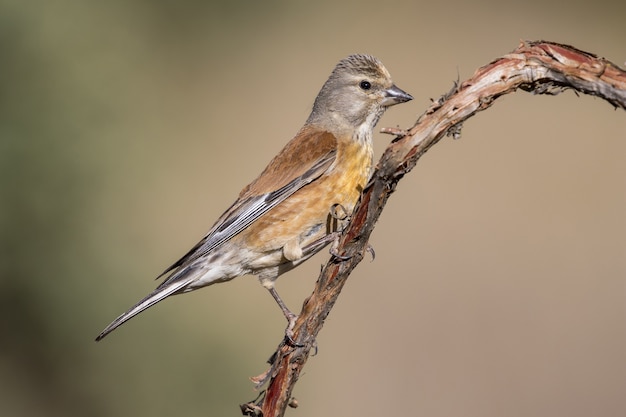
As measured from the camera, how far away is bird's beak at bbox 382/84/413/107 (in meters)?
4.55

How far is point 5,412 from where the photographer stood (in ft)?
20.4

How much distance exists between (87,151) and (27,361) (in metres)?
1.68

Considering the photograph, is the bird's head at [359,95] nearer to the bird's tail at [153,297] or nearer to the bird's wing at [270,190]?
the bird's wing at [270,190]

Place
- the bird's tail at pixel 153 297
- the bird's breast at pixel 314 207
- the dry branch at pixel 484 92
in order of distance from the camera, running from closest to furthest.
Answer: the dry branch at pixel 484 92, the bird's tail at pixel 153 297, the bird's breast at pixel 314 207

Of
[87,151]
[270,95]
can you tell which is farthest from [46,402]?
[270,95]

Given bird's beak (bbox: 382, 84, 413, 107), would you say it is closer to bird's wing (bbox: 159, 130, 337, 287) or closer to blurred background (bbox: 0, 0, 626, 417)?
bird's wing (bbox: 159, 130, 337, 287)

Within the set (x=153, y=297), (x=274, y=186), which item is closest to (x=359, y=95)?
(x=274, y=186)

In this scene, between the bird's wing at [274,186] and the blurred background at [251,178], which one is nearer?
the bird's wing at [274,186]

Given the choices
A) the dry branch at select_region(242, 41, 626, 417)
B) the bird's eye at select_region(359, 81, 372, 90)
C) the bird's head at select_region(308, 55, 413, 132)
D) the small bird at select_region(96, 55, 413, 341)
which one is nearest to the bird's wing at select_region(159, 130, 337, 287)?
the small bird at select_region(96, 55, 413, 341)

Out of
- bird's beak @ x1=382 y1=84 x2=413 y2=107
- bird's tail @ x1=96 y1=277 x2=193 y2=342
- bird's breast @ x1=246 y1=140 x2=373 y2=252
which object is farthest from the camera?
bird's beak @ x1=382 y1=84 x2=413 y2=107

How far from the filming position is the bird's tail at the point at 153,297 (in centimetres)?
384

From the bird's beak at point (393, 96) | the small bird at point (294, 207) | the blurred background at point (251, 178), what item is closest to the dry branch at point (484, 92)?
the small bird at point (294, 207)

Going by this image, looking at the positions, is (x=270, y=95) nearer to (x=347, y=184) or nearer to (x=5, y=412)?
(x=5, y=412)

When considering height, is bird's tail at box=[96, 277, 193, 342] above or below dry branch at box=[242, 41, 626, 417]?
above
